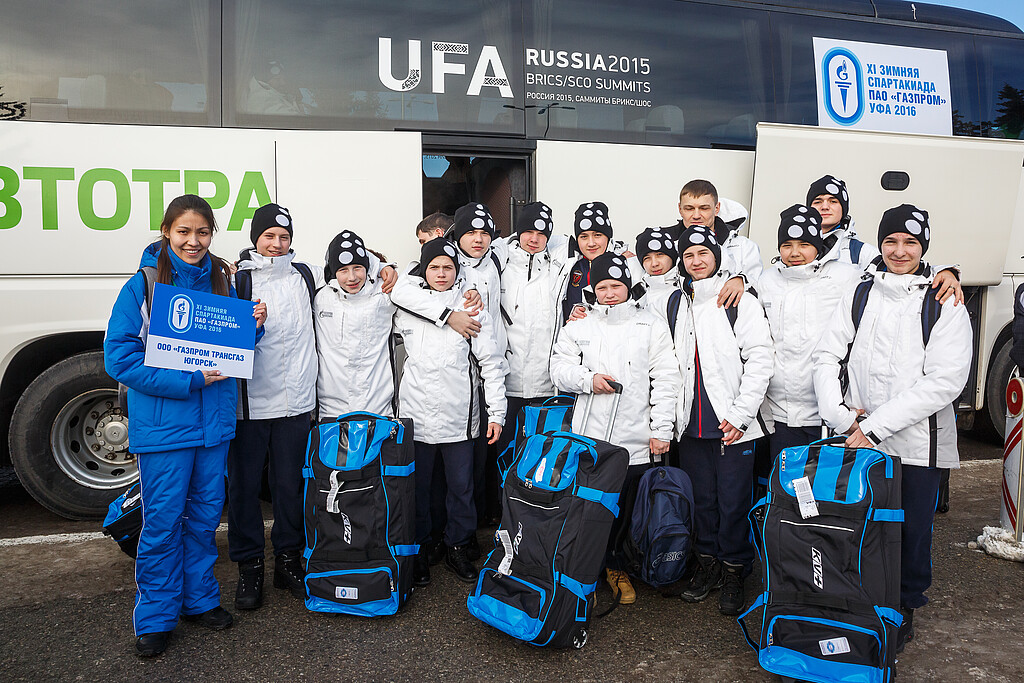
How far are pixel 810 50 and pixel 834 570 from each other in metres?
4.41

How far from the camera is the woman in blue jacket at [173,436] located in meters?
3.05

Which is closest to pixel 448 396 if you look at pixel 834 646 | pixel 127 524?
pixel 127 524

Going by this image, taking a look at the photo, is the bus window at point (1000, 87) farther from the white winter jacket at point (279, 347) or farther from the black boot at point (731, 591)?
the white winter jacket at point (279, 347)

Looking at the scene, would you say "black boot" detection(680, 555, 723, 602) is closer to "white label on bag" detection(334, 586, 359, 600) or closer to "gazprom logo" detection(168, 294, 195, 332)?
"white label on bag" detection(334, 586, 359, 600)

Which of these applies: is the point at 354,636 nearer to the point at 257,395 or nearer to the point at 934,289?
the point at 257,395

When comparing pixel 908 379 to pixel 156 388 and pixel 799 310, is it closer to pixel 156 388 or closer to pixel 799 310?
pixel 799 310

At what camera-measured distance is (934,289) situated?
3123mm

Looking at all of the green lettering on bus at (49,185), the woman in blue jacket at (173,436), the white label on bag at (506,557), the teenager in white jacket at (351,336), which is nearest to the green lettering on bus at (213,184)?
the green lettering on bus at (49,185)

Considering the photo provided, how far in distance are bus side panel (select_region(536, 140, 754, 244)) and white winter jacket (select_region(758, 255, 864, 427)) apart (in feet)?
6.55

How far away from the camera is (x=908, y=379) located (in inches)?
122

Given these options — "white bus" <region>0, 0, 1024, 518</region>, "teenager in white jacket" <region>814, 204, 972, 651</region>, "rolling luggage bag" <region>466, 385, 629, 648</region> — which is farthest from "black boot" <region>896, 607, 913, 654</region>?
"white bus" <region>0, 0, 1024, 518</region>

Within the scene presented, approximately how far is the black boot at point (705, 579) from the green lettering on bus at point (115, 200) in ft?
12.8

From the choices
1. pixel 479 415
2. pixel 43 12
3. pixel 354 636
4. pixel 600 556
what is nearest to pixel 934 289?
pixel 600 556

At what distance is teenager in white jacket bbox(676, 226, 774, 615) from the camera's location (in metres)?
3.45
